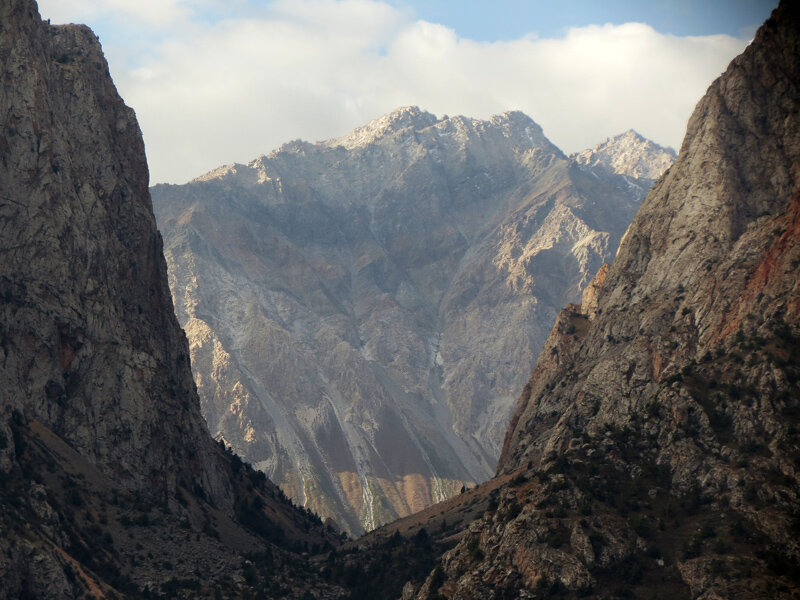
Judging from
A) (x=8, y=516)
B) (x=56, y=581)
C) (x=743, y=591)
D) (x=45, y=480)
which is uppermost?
(x=45, y=480)

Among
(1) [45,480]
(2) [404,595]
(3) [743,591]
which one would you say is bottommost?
(3) [743,591]

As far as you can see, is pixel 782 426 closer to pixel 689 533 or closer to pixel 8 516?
pixel 689 533

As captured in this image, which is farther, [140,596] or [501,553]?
[140,596]

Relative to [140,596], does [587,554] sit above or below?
below

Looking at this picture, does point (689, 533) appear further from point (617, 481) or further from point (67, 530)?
point (67, 530)

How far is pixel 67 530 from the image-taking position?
617 feet

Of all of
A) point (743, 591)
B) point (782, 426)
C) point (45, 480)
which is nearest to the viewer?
point (743, 591)

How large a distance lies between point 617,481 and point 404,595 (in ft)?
102

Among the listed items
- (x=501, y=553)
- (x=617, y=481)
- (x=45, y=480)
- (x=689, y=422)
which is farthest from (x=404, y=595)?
(x=45, y=480)

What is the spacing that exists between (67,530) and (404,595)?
5073cm

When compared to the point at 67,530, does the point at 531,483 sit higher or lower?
lower

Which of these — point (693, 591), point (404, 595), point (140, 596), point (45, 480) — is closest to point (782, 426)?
point (693, 591)

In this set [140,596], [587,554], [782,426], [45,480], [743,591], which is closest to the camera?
[743,591]

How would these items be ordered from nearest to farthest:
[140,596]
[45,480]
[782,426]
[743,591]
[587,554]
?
[743,591] < [587,554] < [782,426] < [140,596] < [45,480]
